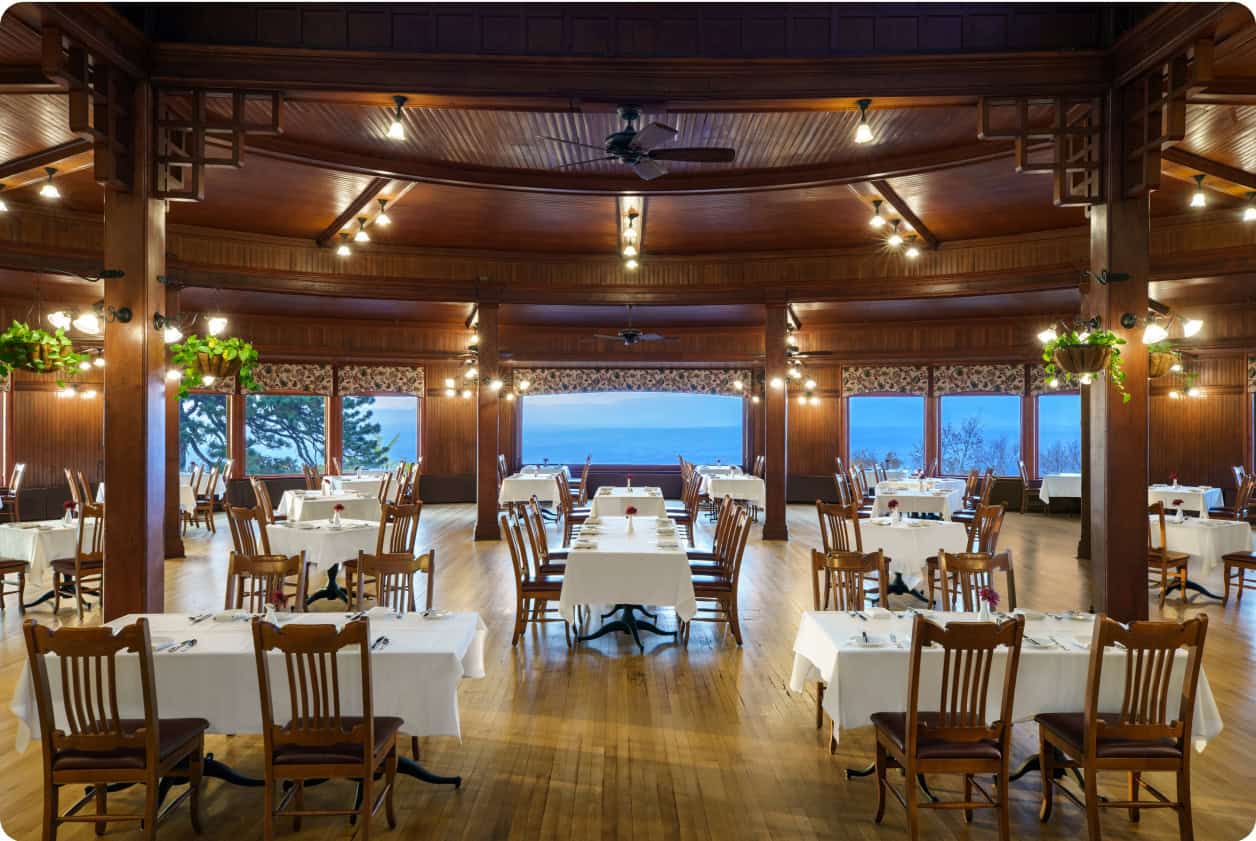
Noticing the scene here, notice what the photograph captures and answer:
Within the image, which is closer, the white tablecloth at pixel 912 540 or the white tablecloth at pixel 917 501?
the white tablecloth at pixel 912 540

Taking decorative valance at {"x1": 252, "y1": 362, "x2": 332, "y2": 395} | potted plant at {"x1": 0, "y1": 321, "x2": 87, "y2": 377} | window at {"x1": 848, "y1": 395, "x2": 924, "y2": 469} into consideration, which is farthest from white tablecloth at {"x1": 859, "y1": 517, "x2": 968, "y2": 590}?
decorative valance at {"x1": 252, "y1": 362, "x2": 332, "y2": 395}

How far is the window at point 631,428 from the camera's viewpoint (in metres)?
19.2

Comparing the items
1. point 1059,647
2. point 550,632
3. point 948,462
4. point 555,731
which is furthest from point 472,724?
point 948,462

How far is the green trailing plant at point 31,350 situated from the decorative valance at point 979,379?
14.5 metres

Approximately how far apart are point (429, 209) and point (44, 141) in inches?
150

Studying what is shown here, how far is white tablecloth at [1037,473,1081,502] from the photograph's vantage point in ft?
46.0

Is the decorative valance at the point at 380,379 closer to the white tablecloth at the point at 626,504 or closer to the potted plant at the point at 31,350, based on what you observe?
the white tablecloth at the point at 626,504

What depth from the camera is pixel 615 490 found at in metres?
11.8

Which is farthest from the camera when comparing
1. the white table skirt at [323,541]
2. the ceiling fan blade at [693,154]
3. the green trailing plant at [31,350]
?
the white table skirt at [323,541]

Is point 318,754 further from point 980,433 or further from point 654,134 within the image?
point 980,433

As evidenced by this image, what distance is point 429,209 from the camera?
978cm

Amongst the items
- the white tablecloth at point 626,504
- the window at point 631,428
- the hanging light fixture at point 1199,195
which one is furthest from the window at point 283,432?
the hanging light fixture at point 1199,195

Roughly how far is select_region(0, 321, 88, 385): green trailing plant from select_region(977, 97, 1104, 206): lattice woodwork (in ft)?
18.8

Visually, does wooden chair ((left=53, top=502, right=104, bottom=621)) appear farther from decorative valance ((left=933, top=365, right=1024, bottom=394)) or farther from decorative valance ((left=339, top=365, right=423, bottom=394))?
decorative valance ((left=933, top=365, right=1024, bottom=394))
